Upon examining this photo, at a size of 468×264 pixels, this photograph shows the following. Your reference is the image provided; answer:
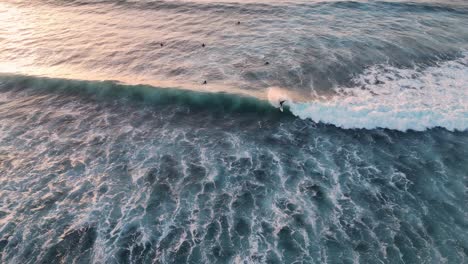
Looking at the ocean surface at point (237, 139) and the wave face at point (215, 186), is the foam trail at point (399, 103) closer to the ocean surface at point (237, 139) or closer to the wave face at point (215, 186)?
the ocean surface at point (237, 139)

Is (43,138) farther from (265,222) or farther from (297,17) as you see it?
(297,17)

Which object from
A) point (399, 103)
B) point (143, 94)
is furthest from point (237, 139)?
point (399, 103)

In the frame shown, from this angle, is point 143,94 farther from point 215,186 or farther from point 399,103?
point 399,103

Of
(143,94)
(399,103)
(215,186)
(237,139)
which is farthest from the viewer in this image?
(143,94)

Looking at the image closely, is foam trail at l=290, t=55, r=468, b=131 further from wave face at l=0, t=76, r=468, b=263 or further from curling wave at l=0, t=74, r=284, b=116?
curling wave at l=0, t=74, r=284, b=116

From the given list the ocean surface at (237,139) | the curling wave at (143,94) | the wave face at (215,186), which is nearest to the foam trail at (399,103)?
the ocean surface at (237,139)

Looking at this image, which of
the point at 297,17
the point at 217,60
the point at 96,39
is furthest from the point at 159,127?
the point at 297,17
